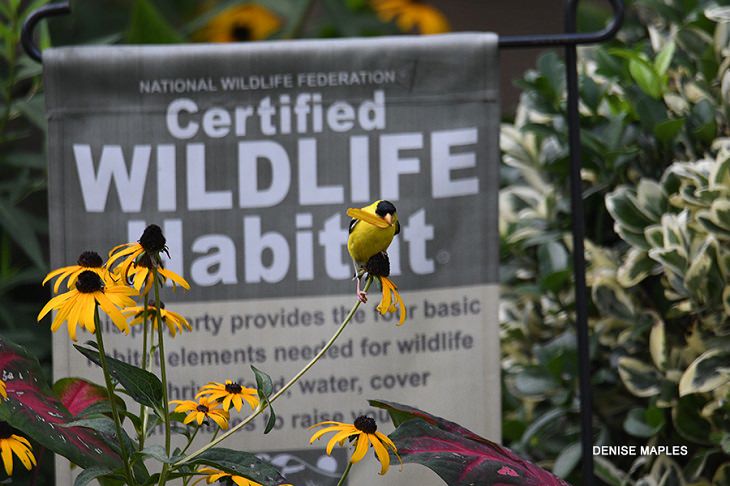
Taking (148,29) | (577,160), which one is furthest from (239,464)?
(148,29)

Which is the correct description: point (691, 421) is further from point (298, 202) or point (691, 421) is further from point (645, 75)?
point (298, 202)

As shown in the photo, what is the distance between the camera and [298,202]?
5.17 feet

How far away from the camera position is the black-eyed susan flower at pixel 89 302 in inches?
36.4

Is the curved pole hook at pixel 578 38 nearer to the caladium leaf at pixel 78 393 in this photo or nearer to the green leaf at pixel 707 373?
the green leaf at pixel 707 373

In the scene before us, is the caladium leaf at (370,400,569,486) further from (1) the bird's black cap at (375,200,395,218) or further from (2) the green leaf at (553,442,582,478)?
(2) the green leaf at (553,442,582,478)

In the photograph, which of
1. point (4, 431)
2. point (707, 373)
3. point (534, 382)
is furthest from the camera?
point (534, 382)

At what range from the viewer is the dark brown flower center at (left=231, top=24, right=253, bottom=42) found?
2.72m

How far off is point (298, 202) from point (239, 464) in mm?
642

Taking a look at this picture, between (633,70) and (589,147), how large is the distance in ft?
0.50

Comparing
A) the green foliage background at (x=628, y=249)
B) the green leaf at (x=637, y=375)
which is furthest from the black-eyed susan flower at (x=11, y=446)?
the green leaf at (x=637, y=375)

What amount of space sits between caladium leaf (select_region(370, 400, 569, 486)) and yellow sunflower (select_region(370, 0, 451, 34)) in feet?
5.59

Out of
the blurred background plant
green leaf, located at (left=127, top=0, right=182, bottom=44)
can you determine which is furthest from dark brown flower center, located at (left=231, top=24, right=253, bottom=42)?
the blurred background plant

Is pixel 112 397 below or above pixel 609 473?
above

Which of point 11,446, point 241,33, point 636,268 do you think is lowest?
point 11,446
